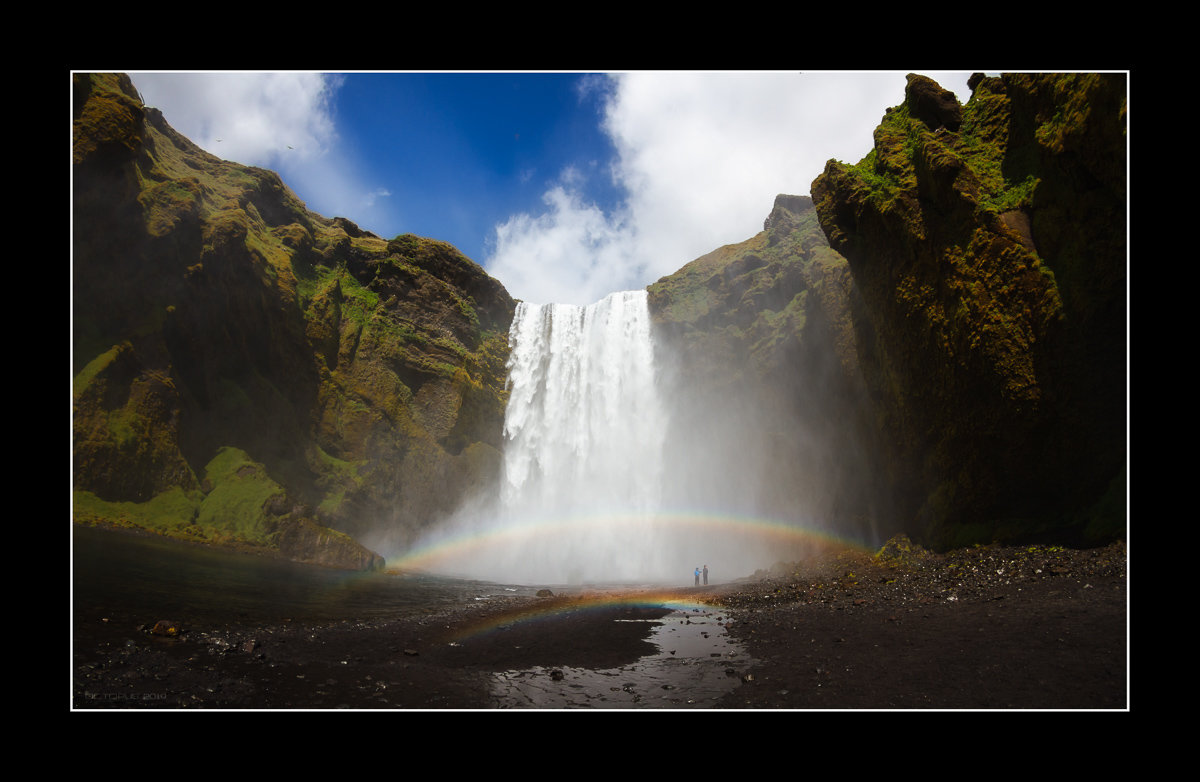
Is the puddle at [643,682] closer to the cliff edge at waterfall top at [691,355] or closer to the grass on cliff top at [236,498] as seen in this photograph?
the cliff edge at waterfall top at [691,355]

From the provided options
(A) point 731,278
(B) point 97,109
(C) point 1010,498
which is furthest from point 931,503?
(B) point 97,109

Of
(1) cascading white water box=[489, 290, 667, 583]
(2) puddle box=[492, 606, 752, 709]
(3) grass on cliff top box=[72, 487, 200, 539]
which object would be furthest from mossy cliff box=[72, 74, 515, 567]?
(2) puddle box=[492, 606, 752, 709]

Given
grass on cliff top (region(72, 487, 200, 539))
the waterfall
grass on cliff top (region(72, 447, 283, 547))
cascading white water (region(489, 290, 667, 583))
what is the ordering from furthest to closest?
1. the waterfall
2. cascading white water (region(489, 290, 667, 583))
3. grass on cliff top (region(72, 447, 283, 547))
4. grass on cliff top (region(72, 487, 200, 539))

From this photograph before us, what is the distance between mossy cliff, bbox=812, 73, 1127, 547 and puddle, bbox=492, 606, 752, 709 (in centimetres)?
1149

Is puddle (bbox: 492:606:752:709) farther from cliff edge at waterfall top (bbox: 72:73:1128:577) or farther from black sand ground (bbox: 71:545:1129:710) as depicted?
cliff edge at waterfall top (bbox: 72:73:1128:577)

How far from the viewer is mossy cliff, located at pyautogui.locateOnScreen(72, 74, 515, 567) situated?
106ft

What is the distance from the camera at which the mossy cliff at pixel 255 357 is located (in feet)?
106

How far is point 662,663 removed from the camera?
11773 mm

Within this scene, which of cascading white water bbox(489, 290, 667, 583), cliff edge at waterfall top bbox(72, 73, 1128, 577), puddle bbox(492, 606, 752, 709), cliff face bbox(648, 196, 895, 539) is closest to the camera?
puddle bbox(492, 606, 752, 709)

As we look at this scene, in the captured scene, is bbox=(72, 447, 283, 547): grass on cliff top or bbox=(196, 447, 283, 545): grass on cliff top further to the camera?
bbox=(196, 447, 283, 545): grass on cliff top

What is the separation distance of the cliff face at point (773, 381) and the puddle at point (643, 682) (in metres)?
20.0

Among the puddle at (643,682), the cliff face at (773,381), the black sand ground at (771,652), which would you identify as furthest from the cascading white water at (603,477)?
the puddle at (643,682)

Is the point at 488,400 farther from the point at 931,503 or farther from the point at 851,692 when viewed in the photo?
the point at 851,692

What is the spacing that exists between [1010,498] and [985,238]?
825cm
